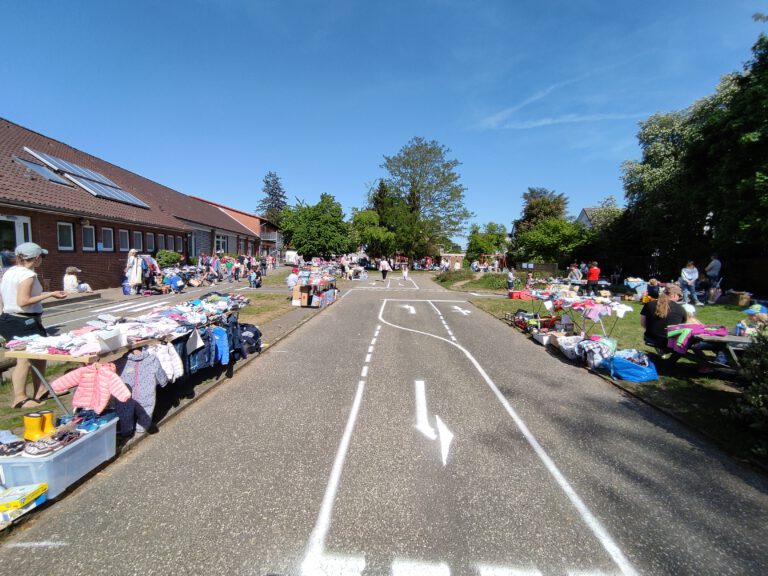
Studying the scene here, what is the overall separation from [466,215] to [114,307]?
51.9 m

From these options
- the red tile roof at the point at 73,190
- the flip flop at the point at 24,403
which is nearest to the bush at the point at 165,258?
the red tile roof at the point at 73,190

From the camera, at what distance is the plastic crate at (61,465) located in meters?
3.43

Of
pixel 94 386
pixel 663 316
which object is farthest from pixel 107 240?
pixel 663 316

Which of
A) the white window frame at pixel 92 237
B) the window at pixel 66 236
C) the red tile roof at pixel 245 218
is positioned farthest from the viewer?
the red tile roof at pixel 245 218

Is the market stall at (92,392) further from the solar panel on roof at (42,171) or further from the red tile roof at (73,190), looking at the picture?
the solar panel on roof at (42,171)

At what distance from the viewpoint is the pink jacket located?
13.5ft

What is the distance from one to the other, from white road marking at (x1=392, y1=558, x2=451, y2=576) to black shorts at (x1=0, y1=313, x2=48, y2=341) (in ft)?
18.8

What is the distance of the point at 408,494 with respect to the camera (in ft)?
12.6

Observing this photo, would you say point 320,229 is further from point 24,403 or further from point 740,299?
point 24,403

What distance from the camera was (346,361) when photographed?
8734 mm

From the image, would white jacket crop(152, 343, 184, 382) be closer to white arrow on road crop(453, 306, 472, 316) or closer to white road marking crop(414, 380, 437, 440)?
white road marking crop(414, 380, 437, 440)

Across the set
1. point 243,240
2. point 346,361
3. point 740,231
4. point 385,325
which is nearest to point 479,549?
point 346,361

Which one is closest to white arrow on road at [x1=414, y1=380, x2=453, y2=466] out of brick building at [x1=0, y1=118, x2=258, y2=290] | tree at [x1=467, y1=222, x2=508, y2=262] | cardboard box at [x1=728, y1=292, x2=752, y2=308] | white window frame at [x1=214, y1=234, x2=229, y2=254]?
brick building at [x1=0, y1=118, x2=258, y2=290]

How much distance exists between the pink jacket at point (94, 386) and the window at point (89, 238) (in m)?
17.5
